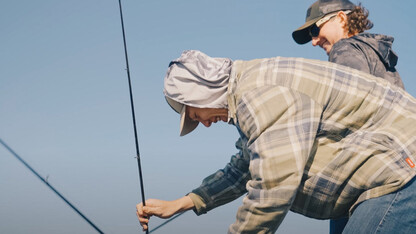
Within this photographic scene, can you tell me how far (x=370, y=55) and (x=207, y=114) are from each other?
4.62ft

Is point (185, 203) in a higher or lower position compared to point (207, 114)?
lower

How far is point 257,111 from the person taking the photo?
224 cm

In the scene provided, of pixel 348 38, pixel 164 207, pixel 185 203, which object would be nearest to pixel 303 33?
pixel 348 38

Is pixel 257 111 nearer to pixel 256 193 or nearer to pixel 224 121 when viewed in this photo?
pixel 256 193

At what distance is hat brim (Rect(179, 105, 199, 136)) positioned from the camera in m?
2.96

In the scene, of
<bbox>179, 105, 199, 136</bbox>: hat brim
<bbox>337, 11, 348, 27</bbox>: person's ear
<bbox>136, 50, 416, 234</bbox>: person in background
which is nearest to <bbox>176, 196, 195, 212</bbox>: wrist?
<bbox>179, 105, 199, 136</bbox>: hat brim

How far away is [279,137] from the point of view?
220cm

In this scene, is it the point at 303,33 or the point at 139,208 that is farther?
the point at 303,33

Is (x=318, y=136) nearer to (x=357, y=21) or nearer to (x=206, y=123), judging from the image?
(x=206, y=123)

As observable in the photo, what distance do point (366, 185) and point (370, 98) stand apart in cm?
44

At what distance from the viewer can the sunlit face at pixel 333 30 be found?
4031 millimetres

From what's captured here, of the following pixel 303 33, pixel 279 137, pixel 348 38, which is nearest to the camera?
pixel 279 137

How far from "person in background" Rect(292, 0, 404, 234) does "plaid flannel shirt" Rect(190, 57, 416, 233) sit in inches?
37.9

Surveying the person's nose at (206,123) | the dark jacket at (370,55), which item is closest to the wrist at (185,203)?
the person's nose at (206,123)
